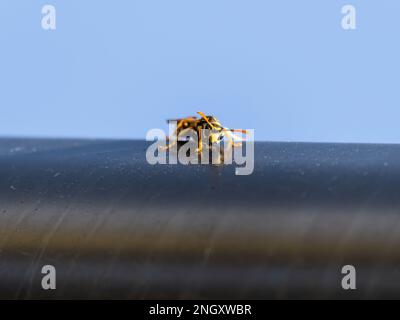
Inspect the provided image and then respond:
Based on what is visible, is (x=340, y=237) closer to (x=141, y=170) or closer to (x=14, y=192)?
(x=141, y=170)

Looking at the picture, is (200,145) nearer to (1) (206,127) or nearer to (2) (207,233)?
(1) (206,127)

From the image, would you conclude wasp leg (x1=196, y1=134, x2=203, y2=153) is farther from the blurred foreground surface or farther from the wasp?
the blurred foreground surface

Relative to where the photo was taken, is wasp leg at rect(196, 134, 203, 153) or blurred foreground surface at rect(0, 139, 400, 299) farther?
wasp leg at rect(196, 134, 203, 153)

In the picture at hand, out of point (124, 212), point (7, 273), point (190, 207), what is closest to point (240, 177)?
point (190, 207)

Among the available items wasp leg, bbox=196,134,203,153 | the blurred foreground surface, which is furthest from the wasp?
the blurred foreground surface

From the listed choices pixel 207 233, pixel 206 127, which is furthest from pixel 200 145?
pixel 207 233

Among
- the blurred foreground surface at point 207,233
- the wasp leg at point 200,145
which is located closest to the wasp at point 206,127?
the wasp leg at point 200,145

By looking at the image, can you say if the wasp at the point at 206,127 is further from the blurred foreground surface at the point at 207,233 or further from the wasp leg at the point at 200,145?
the blurred foreground surface at the point at 207,233
